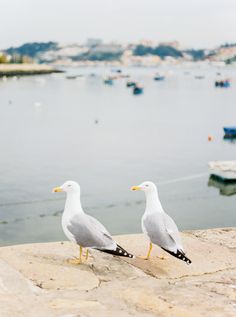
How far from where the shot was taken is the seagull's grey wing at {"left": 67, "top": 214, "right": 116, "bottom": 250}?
23.1 ft

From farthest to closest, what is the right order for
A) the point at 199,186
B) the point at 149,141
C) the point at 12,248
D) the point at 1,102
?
the point at 1,102 → the point at 149,141 → the point at 199,186 → the point at 12,248

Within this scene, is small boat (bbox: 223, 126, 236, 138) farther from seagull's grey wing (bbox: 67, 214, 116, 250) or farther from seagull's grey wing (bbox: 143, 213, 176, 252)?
seagull's grey wing (bbox: 67, 214, 116, 250)

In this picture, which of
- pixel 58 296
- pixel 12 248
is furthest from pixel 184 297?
pixel 12 248

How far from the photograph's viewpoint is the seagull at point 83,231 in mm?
7051

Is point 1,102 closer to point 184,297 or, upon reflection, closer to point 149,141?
point 149,141

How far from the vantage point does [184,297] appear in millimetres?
6137

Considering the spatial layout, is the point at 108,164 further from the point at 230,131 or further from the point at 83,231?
the point at 83,231

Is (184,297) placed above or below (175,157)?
above

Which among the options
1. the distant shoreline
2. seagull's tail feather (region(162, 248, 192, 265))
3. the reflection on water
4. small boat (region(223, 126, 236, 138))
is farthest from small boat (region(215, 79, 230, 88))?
seagull's tail feather (region(162, 248, 192, 265))

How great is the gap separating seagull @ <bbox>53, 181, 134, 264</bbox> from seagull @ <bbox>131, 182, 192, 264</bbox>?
18.9 inches

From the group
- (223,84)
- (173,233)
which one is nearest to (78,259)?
Answer: (173,233)

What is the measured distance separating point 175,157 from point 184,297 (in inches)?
1112

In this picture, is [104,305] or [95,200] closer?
[104,305]

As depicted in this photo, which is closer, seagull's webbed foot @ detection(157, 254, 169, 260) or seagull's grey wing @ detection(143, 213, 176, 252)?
seagull's grey wing @ detection(143, 213, 176, 252)
